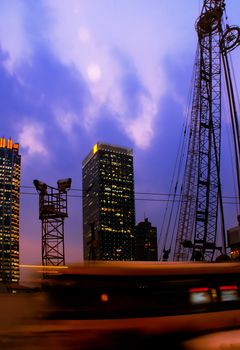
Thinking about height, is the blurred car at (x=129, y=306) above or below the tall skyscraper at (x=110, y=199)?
below

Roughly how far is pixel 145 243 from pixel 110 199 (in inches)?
770

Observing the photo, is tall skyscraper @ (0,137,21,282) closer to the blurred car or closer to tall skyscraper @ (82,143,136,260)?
tall skyscraper @ (82,143,136,260)

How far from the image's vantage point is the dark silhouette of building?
61.0m

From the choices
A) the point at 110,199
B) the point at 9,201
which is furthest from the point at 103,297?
the point at 110,199

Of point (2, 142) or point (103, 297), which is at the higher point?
point (2, 142)

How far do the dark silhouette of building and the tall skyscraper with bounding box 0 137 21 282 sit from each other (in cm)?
1643

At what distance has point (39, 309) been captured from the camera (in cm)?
958

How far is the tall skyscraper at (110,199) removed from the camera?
46.6 m

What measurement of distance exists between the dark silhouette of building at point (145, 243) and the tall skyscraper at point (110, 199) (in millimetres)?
1705

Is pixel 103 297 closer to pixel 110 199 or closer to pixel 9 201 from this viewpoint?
pixel 9 201

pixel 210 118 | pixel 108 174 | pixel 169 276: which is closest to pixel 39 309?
pixel 169 276

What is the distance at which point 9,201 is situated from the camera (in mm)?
39844

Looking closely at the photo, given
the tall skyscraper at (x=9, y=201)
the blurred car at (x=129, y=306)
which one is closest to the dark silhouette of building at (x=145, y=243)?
the tall skyscraper at (x=9, y=201)

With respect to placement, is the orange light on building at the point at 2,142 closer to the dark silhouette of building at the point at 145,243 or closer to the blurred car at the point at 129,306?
the dark silhouette of building at the point at 145,243
